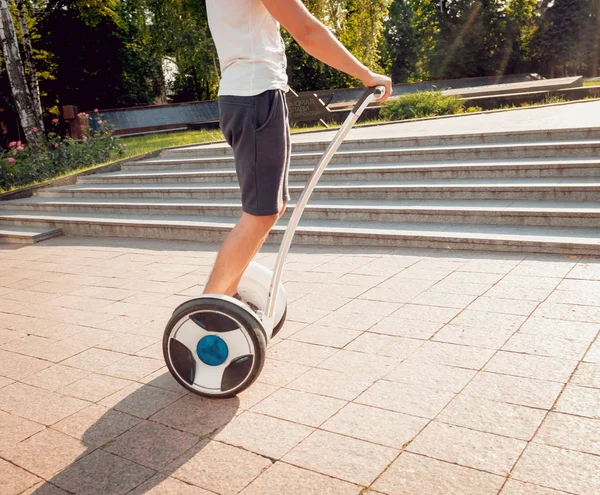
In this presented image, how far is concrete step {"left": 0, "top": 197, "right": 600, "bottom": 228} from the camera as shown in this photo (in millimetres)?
5590

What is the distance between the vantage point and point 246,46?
274cm

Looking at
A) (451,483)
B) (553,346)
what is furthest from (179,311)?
(553,346)

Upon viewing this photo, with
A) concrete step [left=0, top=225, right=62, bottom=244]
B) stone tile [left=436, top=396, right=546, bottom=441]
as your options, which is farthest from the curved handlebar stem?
concrete step [left=0, top=225, right=62, bottom=244]

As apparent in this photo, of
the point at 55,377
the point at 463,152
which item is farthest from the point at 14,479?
the point at 463,152

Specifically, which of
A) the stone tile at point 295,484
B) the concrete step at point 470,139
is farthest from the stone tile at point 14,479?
the concrete step at point 470,139

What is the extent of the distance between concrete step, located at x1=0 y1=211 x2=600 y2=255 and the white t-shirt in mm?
3193

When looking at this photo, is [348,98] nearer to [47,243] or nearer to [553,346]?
[47,243]

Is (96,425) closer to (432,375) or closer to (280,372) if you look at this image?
(280,372)

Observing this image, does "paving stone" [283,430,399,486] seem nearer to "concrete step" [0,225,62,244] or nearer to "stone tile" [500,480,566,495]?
"stone tile" [500,480,566,495]

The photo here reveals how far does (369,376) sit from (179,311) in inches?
40.5

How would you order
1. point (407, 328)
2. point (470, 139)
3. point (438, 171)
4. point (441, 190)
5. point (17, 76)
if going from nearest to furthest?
1. point (407, 328)
2. point (441, 190)
3. point (438, 171)
4. point (470, 139)
5. point (17, 76)

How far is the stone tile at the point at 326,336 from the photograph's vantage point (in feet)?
12.1

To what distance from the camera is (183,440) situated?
2.71 metres

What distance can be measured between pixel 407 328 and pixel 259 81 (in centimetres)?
182
